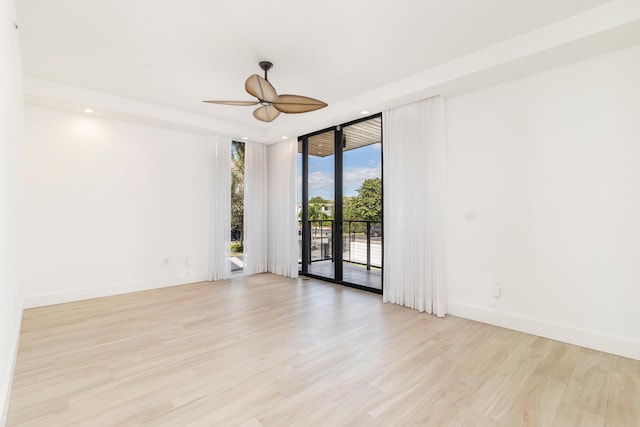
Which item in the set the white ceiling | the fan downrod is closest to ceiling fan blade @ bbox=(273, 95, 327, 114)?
the fan downrod

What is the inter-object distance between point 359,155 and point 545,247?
2807mm

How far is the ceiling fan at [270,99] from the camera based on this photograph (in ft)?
9.27

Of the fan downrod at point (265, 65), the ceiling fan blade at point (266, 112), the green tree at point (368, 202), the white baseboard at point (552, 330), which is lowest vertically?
the white baseboard at point (552, 330)

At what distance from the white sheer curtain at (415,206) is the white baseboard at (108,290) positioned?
340cm

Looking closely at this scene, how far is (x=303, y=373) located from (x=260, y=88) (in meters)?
2.51

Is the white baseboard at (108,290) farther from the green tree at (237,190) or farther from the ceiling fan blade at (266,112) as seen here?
the ceiling fan blade at (266,112)

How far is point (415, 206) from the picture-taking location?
3875mm

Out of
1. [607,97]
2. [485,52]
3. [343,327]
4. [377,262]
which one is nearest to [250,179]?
[377,262]

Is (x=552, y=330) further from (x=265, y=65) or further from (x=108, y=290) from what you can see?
(x=108, y=290)

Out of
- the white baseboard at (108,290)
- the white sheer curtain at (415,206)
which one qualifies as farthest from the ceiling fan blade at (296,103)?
the white baseboard at (108,290)

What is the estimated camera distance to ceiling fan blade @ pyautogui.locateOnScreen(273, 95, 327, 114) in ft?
10.0

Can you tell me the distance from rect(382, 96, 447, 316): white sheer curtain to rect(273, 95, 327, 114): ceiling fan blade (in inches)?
55.1

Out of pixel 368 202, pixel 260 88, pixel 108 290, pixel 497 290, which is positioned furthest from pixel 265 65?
pixel 108 290

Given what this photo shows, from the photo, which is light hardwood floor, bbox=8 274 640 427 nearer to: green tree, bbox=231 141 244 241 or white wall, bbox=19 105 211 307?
white wall, bbox=19 105 211 307
